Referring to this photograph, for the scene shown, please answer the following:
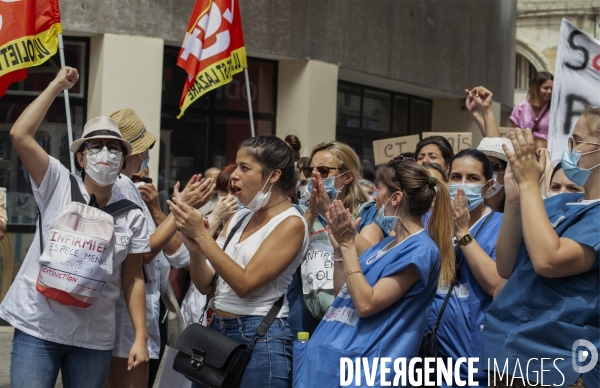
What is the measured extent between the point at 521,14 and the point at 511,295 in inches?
1187

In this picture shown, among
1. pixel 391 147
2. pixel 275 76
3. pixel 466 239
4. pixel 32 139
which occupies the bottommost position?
pixel 466 239

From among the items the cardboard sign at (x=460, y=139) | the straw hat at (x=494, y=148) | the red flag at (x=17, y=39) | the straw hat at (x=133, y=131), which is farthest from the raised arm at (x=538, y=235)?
the cardboard sign at (x=460, y=139)

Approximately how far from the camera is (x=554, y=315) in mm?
3311

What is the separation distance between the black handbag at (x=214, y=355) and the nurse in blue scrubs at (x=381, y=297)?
24 centimetres

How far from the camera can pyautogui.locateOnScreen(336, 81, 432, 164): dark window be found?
1441cm

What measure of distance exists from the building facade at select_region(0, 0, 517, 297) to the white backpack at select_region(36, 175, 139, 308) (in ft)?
21.8

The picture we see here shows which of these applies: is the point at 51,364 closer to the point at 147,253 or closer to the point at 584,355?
the point at 147,253

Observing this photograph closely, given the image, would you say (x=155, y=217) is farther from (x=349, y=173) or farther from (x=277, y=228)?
(x=277, y=228)

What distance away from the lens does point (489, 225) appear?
183 inches

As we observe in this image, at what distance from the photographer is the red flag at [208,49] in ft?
27.3

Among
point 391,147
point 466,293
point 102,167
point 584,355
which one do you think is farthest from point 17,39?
point 391,147

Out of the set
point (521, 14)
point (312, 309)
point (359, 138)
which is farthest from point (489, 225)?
point (521, 14)

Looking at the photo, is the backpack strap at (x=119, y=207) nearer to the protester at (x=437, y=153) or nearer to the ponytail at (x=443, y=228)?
the ponytail at (x=443, y=228)

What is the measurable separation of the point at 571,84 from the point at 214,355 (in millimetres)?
2763
